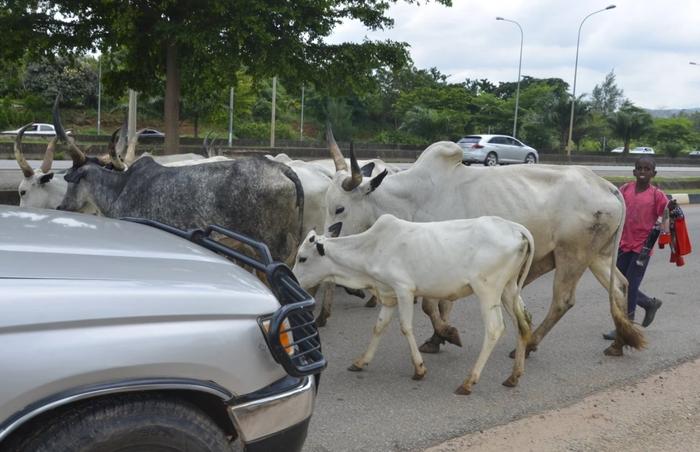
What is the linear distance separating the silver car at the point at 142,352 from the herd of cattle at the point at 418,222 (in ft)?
7.96

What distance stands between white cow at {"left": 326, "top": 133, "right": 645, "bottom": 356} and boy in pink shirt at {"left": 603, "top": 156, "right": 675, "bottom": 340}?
27 centimetres

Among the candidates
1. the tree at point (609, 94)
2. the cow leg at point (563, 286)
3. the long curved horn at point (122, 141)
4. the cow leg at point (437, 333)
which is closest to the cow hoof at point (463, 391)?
the cow leg at point (437, 333)

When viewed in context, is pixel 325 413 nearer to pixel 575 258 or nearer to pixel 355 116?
pixel 575 258

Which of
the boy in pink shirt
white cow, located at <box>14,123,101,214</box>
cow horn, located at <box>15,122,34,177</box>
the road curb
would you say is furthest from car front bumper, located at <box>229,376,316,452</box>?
the road curb

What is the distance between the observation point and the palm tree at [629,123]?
1847 inches

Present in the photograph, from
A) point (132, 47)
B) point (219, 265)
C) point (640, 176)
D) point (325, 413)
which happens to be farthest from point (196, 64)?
point (219, 265)

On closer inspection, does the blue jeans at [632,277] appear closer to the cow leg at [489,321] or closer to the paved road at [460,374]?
the paved road at [460,374]

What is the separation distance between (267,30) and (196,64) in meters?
1.49

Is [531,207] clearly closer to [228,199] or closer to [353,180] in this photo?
[353,180]

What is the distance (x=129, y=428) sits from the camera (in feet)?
7.91

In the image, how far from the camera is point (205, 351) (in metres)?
2.52

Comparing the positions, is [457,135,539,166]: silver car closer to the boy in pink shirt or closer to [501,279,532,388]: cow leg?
the boy in pink shirt

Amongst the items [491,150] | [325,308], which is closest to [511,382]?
[325,308]

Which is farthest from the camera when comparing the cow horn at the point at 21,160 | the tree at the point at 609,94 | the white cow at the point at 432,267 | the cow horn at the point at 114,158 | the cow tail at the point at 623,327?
the tree at the point at 609,94
